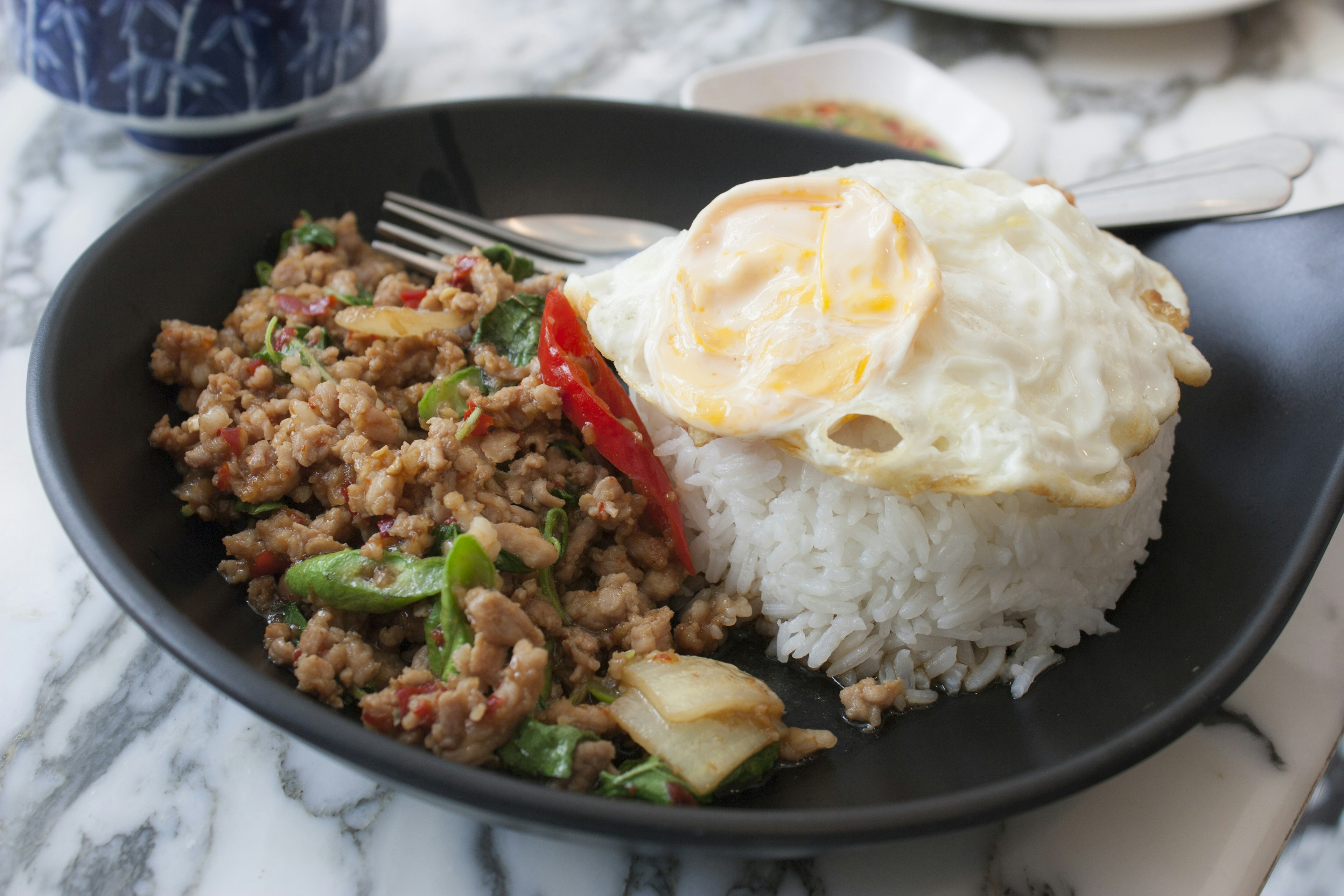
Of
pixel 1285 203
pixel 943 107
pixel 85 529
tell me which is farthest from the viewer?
pixel 943 107

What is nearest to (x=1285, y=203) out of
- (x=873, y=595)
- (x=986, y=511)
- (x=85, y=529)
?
(x=986, y=511)

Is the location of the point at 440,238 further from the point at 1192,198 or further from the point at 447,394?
the point at 1192,198

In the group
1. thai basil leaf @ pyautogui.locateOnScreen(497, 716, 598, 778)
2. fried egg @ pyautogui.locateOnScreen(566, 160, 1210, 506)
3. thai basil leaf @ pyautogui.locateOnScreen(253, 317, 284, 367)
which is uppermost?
fried egg @ pyautogui.locateOnScreen(566, 160, 1210, 506)

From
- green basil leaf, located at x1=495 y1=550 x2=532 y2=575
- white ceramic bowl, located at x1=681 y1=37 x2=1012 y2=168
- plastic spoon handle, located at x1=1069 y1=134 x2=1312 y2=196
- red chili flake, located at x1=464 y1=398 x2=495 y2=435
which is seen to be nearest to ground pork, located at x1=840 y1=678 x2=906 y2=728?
green basil leaf, located at x1=495 y1=550 x2=532 y2=575

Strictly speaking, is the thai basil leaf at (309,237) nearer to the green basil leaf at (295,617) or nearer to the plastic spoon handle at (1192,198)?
the green basil leaf at (295,617)

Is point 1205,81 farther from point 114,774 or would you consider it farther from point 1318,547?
point 114,774

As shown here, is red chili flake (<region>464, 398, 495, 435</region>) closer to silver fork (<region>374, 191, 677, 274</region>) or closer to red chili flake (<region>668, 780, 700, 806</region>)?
silver fork (<region>374, 191, 677, 274</region>)
